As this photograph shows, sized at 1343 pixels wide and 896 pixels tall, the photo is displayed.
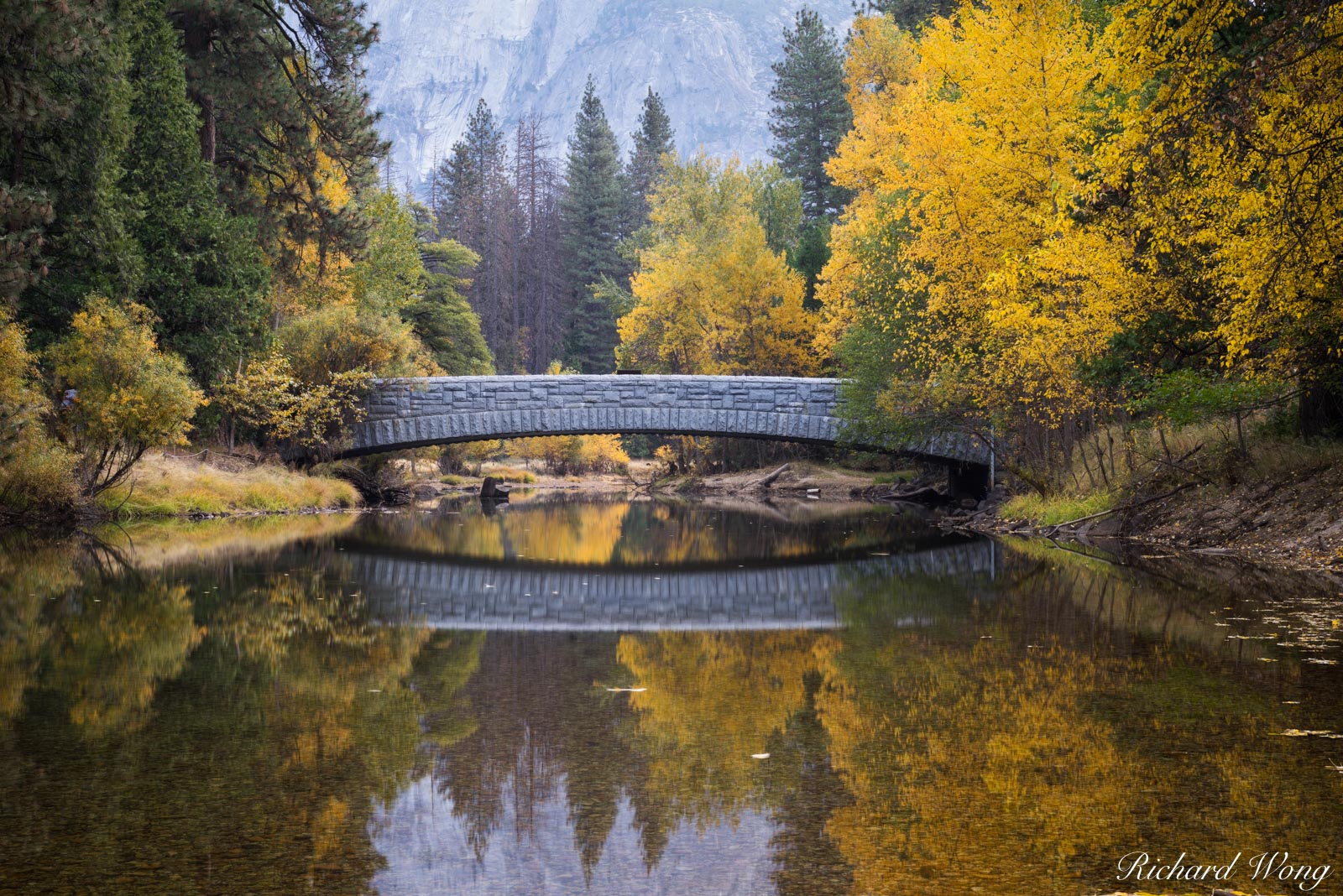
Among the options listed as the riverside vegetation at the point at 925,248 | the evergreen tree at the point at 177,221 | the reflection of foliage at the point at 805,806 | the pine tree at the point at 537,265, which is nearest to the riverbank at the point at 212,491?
the riverside vegetation at the point at 925,248

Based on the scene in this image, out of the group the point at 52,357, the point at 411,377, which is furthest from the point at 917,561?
the point at 411,377

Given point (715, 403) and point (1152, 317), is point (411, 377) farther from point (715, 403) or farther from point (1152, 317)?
point (1152, 317)

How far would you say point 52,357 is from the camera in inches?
671

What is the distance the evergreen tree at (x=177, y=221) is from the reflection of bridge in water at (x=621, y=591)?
874 cm

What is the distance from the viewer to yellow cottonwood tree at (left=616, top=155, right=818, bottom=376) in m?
36.3

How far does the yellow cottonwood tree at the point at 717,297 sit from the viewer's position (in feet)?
119

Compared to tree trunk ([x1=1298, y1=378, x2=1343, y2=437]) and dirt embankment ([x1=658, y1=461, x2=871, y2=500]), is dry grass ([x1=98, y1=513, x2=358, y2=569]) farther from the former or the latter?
dirt embankment ([x1=658, y1=461, x2=871, y2=500])

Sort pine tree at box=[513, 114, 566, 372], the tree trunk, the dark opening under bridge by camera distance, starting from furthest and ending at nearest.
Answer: pine tree at box=[513, 114, 566, 372]
the dark opening under bridge
the tree trunk

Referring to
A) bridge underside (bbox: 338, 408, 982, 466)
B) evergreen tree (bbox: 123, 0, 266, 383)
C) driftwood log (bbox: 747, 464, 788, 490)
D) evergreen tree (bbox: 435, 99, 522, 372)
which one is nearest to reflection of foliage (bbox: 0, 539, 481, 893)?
evergreen tree (bbox: 123, 0, 266, 383)

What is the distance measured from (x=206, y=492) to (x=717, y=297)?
1947cm

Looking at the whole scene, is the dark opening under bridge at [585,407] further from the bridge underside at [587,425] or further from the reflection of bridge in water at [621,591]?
the reflection of bridge in water at [621,591]

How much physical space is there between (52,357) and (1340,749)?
1694 cm

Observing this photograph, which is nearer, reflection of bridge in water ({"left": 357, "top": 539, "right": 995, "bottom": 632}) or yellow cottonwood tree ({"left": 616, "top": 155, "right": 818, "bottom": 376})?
reflection of bridge in water ({"left": 357, "top": 539, "right": 995, "bottom": 632})

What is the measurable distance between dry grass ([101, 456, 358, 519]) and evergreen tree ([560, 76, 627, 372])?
40048mm
